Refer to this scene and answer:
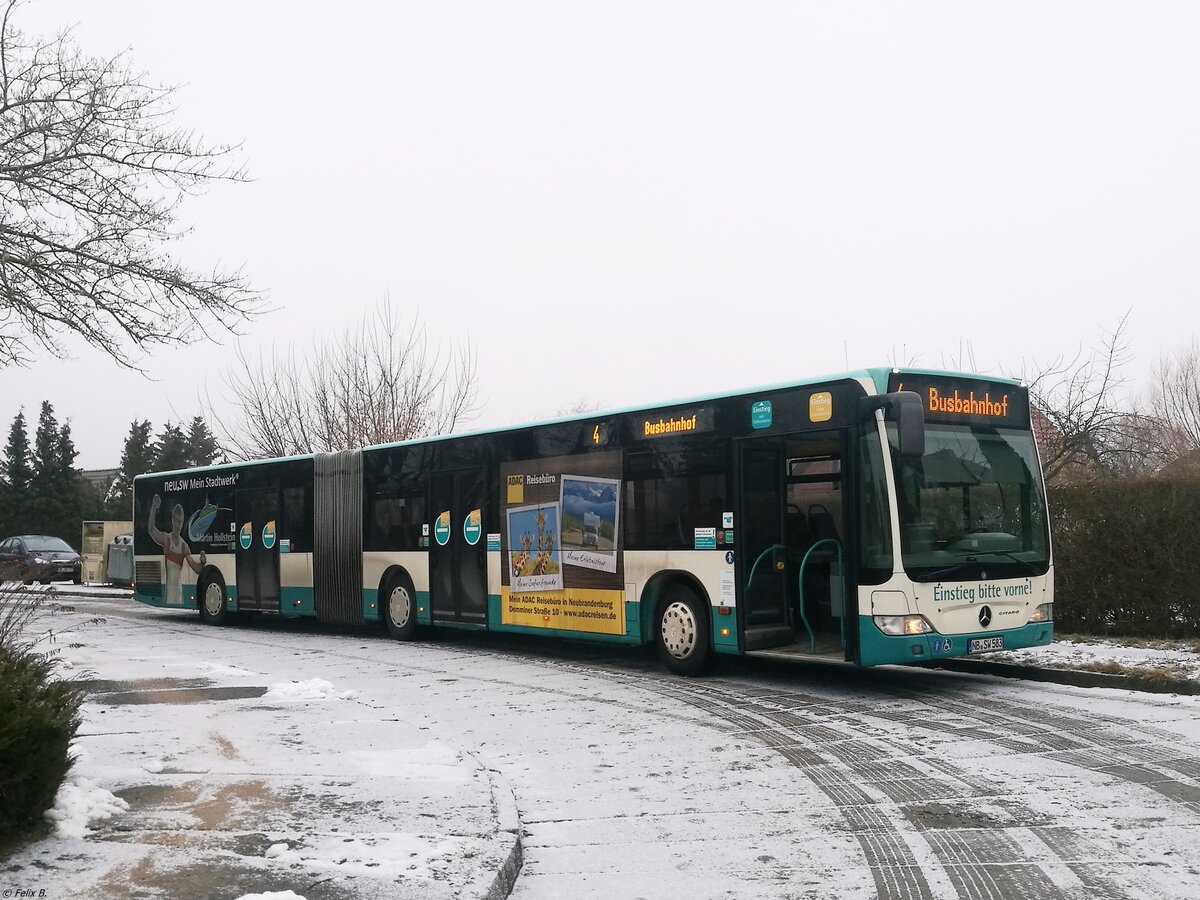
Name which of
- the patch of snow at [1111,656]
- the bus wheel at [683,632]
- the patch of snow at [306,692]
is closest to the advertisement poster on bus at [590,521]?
the bus wheel at [683,632]

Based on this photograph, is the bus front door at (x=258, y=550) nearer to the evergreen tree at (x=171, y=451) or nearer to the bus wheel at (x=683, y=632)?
the bus wheel at (x=683, y=632)

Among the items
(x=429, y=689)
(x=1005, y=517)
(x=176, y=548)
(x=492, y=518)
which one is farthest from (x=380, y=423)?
(x=1005, y=517)

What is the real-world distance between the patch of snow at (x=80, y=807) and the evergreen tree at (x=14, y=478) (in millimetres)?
62975

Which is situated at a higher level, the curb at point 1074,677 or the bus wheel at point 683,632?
the bus wheel at point 683,632

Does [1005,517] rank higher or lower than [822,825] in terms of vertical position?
higher

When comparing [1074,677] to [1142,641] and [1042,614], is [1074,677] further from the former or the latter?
[1142,641]

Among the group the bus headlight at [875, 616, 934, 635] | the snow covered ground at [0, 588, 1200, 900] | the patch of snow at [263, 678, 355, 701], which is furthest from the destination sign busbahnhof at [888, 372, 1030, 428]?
the patch of snow at [263, 678, 355, 701]

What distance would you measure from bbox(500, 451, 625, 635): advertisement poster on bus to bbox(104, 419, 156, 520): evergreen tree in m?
59.0

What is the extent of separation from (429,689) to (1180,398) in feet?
128

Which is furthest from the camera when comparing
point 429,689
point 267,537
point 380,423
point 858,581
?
point 380,423

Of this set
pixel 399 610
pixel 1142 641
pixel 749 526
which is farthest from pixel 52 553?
pixel 1142 641

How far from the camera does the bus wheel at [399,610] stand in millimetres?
17047

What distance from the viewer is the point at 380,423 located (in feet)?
Result: 118

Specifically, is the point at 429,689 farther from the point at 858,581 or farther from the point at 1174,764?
the point at 1174,764
